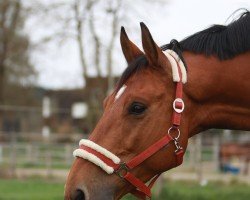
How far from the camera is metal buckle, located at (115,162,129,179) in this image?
11.6 ft

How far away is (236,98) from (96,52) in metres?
15.3

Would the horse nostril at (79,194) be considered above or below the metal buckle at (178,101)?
below

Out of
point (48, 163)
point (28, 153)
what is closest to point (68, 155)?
point (28, 153)

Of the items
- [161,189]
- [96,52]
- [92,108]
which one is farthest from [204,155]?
[161,189]

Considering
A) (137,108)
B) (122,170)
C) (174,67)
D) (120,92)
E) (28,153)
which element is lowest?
(122,170)

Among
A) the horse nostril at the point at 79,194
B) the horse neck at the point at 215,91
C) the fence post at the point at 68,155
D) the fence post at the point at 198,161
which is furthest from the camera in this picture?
the fence post at the point at 68,155

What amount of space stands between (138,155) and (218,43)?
98 cm

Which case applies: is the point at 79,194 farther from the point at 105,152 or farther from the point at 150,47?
the point at 150,47

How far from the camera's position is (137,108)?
11.8 feet

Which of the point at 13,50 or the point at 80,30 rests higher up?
the point at 13,50

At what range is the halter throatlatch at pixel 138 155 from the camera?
352 cm

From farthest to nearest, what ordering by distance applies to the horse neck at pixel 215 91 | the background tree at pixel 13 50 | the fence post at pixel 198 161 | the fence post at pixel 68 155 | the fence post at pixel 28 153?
1. the background tree at pixel 13 50
2. the fence post at pixel 28 153
3. the fence post at pixel 68 155
4. the fence post at pixel 198 161
5. the horse neck at pixel 215 91

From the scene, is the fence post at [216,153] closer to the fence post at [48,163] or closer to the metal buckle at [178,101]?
the fence post at [48,163]

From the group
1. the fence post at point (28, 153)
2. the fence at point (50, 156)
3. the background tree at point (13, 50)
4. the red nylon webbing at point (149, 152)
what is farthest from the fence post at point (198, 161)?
the background tree at point (13, 50)
